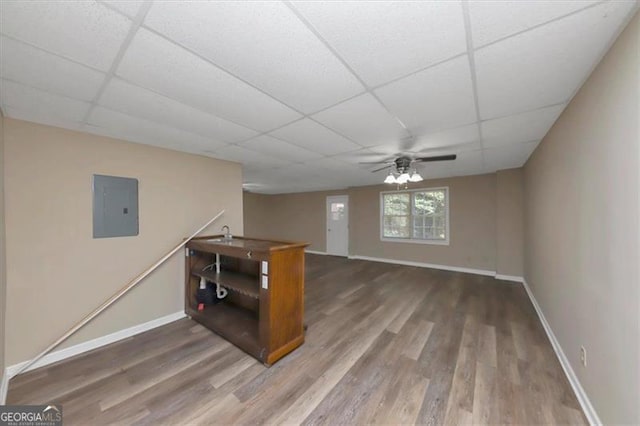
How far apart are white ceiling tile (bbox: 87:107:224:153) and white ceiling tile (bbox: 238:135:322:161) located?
0.41 meters

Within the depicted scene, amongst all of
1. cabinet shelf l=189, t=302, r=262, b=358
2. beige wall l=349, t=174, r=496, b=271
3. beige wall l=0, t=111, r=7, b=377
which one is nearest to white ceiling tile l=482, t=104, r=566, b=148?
beige wall l=349, t=174, r=496, b=271

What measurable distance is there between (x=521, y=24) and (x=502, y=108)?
1.03m

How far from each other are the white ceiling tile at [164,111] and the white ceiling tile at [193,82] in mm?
108

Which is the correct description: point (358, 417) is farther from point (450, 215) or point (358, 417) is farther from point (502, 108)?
point (450, 215)

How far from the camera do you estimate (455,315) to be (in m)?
3.16

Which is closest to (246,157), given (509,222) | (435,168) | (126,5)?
(126,5)

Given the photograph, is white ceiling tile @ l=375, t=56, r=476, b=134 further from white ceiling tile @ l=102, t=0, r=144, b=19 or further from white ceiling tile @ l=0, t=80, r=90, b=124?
white ceiling tile @ l=0, t=80, r=90, b=124

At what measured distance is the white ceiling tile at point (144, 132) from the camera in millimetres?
2051

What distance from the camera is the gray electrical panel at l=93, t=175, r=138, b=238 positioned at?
97.1 inches

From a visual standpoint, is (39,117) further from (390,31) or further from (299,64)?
(390,31)

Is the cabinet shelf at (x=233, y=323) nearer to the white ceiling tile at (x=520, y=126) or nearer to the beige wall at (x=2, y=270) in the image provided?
the beige wall at (x=2, y=270)

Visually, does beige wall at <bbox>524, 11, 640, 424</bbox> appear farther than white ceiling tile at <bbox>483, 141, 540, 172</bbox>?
No

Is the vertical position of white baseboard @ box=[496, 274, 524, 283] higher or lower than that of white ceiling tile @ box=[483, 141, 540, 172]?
lower

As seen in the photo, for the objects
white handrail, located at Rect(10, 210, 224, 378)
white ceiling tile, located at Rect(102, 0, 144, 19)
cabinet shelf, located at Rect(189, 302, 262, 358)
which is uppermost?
white ceiling tile, located at Rect(102, 0, 144, 19)
